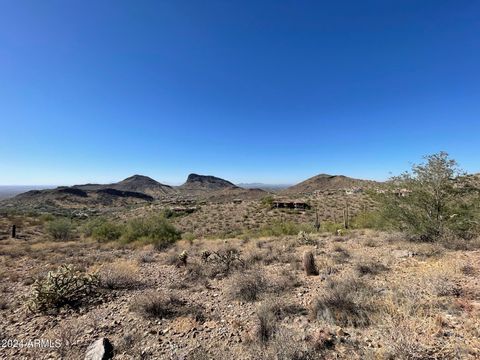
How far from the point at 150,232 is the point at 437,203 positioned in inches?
667

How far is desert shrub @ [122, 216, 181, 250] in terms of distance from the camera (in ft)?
60.9

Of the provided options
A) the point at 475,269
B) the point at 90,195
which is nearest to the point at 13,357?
the point at 475,269

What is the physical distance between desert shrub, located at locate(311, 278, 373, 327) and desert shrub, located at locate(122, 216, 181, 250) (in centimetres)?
1365

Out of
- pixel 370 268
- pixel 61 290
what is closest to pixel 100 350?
pixel 61 290

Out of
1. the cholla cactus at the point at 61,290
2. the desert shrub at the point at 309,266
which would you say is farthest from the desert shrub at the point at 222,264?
the cholla cactus at the point at 61,290

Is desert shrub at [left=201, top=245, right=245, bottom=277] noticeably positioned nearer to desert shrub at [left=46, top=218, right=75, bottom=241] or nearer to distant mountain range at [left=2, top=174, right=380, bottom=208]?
desert shrub at [left=46, top=218, right=75, bottom=241]

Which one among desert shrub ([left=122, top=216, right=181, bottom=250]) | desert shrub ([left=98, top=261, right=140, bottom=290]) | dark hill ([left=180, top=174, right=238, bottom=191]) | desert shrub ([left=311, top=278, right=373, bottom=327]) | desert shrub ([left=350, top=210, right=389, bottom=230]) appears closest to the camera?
desert shrub ([left=311, top=278, right=373, bottom=327])

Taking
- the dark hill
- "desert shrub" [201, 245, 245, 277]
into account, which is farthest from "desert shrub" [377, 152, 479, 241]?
the dark hill

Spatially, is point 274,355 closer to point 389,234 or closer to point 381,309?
point 381,309

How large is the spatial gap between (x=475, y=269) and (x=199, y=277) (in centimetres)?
796

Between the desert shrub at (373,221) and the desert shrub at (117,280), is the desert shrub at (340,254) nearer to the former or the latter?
the desert shrub at (373,221)

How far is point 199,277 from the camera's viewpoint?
29.7ft

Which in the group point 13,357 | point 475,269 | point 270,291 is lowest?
point 13,357

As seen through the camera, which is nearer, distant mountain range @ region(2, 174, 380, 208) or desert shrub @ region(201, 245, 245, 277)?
desert shrub @ region(201, 245, 245, 277)
